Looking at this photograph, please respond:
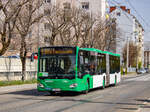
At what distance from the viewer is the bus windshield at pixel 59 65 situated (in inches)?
749

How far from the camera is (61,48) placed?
19.5 metres

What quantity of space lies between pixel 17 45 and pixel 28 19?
121 inches

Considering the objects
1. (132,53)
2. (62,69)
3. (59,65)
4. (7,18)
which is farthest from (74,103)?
(132,53)

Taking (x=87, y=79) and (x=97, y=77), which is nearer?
(x=87, y=79)

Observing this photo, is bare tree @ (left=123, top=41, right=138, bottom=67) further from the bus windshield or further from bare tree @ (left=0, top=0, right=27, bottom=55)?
the bus windshield

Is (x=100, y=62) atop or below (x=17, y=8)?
below

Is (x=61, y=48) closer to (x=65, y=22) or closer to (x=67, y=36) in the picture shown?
(x=65, y=22)

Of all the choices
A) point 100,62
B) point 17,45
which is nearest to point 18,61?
point 17,45

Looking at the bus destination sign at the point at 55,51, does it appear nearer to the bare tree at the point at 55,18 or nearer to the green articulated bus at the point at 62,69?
the green articulated bus at the point at 62,69

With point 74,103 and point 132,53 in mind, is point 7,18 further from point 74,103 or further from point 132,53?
point 132,53

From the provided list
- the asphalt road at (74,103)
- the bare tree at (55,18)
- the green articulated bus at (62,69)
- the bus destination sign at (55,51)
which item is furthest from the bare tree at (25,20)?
the green articulated bus at (62,69)

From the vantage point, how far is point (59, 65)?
1922cm

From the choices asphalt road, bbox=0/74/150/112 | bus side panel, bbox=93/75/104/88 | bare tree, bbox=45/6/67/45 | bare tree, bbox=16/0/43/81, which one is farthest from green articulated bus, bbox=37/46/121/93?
bare tree, bbox=45/6/67/45

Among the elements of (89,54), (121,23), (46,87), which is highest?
(121,23)
